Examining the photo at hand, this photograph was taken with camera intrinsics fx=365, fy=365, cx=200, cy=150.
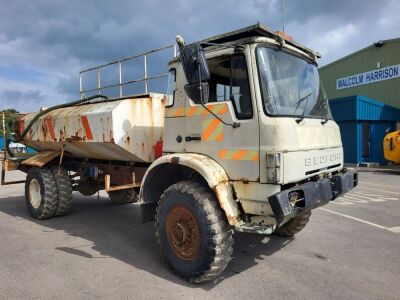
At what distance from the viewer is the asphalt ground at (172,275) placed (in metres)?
4.01

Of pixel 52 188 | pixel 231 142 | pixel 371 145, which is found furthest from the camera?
pixel 371 145

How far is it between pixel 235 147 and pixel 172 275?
1772mm

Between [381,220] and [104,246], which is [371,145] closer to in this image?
[381,220]

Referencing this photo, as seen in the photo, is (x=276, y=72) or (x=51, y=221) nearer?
(x=276, y=72)

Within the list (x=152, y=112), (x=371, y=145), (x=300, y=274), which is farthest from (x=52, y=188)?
(x=371, y=145)

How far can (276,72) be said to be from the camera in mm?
4176

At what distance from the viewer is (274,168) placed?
3.79m

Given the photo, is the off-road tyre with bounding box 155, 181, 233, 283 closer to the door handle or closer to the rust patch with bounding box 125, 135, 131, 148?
the door handle

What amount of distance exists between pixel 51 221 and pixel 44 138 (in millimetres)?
1676

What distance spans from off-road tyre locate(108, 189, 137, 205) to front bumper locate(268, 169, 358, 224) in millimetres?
5050

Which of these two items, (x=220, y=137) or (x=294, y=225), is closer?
(x=220, y=137)

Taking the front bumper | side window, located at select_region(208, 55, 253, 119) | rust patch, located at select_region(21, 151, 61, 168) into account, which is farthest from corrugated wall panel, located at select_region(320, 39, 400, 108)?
side window, located at select_region(208, 55, 253, 119)

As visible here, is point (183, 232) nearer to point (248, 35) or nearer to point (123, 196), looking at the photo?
point (248, 35)

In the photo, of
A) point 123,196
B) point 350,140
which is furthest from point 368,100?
point 123,196
